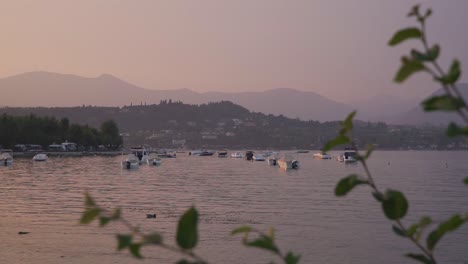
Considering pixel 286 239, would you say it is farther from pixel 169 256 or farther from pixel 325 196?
pixel 325 196

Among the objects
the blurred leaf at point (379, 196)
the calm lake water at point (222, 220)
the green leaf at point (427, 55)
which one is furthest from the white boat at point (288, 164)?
the green leaf at point (427, 55)

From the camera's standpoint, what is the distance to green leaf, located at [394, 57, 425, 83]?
57.1 inches

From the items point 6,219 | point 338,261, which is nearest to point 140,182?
point 6,219

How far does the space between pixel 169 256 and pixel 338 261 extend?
20.7 ft

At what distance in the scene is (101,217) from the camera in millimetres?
1652

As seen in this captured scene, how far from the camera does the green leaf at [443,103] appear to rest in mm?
1423

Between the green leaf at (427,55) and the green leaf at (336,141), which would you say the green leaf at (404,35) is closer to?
the green leaf at (427,55)

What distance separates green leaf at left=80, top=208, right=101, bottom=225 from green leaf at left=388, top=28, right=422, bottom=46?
88 centimetres

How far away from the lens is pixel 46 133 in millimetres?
149625

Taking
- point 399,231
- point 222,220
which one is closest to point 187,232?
point 399,231

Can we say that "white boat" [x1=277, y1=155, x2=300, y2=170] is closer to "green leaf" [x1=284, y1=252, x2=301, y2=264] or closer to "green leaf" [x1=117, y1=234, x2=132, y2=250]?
"green leaf" [x1=284, y1=252, x2=301, y2=264]

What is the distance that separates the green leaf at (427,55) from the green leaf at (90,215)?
2.95ft

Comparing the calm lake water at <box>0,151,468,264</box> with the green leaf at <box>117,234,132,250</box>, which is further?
the calm lake water at <box>0,151,468,264</box>

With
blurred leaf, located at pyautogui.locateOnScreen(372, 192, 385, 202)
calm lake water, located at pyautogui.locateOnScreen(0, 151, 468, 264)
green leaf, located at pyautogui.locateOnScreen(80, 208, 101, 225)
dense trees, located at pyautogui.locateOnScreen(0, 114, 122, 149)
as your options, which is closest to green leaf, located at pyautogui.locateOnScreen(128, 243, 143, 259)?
green leaf, located at pyautogui.locateOnScreen(80, 208, 101, 225)
